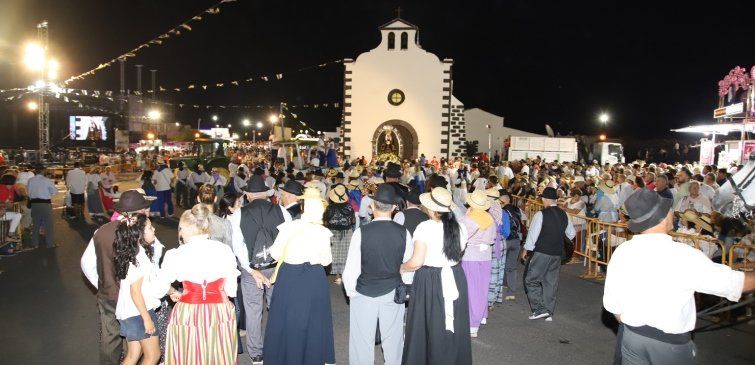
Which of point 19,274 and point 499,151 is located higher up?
point 499,151

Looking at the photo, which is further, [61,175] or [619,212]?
[61,175]

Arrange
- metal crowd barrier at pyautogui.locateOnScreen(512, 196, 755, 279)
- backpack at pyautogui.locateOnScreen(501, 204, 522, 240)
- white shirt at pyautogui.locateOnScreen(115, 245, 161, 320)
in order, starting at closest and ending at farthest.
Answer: white shirt at pyautogui.locateOnScreen(115, 245, 161, 320) → metal crowd barrier at pyautogui.locateOnScreen(512, 196, 755, 279) → backpack at pyautogui.locateOnScreen(501, 204, 522, 240)

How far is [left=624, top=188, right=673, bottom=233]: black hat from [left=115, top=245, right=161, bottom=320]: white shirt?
362 cm

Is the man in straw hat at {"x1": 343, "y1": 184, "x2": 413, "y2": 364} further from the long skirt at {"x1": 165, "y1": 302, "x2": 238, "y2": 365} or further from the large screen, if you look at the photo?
the large screen

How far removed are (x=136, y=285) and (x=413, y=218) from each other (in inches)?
115

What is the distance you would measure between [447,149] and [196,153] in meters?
13.8

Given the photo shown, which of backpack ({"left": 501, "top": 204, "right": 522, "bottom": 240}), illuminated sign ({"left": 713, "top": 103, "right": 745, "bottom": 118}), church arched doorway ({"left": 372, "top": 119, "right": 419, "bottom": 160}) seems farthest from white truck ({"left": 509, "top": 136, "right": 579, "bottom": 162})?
backpack ({"left": 501, "top": 204, "right": 522, "bottom": 240})

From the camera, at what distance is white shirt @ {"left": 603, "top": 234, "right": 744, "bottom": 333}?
10.4 feet

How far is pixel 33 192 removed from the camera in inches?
444

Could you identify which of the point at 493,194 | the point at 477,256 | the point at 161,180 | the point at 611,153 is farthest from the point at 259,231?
the point at 611,153

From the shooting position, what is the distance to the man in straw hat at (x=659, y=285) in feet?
10.4

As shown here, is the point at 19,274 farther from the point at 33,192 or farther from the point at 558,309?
the point at 558,309

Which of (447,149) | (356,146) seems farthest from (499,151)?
(356,146)

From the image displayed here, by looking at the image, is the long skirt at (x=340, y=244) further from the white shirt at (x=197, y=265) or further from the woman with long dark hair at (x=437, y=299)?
the white shirt at (x=197, y=265)
